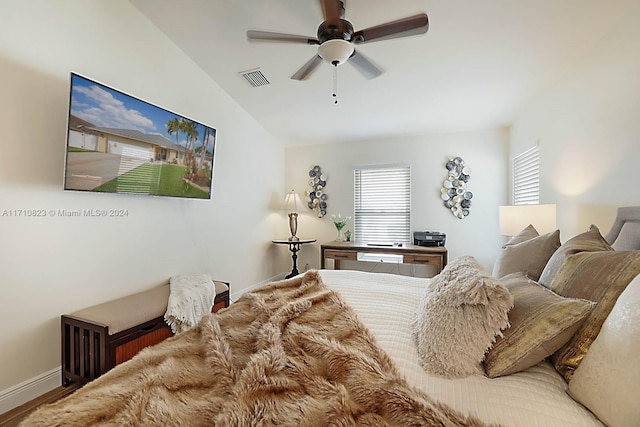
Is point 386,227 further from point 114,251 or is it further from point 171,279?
point 114,251

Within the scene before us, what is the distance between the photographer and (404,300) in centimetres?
166

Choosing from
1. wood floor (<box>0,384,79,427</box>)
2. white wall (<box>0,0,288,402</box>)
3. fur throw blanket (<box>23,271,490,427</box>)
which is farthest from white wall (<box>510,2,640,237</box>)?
wood floor (<box>0,384,79,427</box>)

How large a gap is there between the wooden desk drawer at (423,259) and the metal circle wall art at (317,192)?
1.57m

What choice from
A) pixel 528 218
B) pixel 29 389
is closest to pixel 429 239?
pixel 528 218

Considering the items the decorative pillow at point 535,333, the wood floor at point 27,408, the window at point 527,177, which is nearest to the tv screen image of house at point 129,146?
the wood floor at point 27,408

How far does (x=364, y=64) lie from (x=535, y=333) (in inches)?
78.3

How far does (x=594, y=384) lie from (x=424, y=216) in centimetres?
356

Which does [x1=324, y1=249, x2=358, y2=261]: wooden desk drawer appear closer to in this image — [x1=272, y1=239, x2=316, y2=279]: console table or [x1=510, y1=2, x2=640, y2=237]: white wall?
[x1=272, y1=239, x2=316, y2=279]: console table

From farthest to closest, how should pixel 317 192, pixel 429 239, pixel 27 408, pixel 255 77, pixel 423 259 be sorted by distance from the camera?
pixel 317 192 < pixel 429 239 < pixel 423 259 < pixel 255 77 < pixel 27 408

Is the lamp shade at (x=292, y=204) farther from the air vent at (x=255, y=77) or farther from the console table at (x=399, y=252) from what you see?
the air vent at (x=255, y=77)

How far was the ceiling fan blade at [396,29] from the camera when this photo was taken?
1690 mm

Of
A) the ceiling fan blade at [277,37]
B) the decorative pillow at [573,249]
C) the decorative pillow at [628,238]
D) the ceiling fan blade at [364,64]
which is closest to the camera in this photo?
the decorative pillow at [573,249]

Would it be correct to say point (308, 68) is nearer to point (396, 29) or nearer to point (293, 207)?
point (396, 29)

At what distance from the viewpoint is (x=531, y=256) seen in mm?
1604
